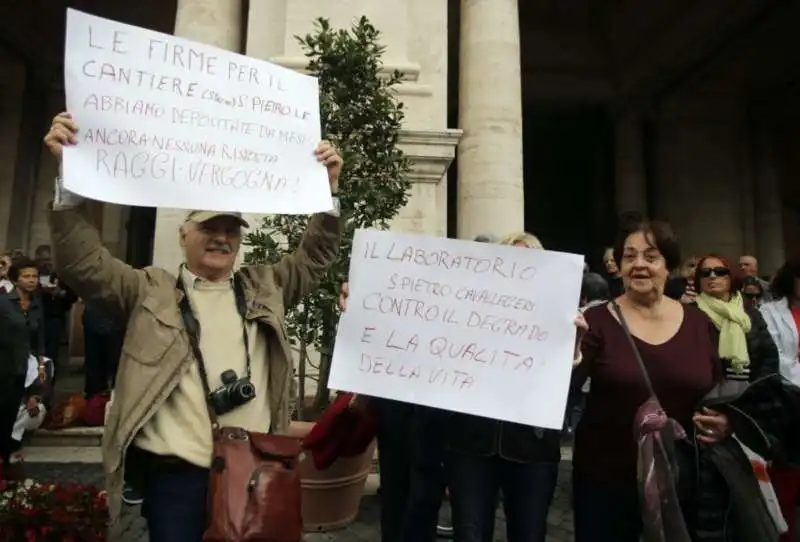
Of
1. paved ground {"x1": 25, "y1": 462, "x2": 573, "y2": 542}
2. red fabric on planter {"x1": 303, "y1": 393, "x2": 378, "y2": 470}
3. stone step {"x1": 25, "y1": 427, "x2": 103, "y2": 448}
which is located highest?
red fabric on planter {"x1": 303, "y1": 393, "x2": 378, "y2": 470}

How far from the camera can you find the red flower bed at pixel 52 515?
3.57 m

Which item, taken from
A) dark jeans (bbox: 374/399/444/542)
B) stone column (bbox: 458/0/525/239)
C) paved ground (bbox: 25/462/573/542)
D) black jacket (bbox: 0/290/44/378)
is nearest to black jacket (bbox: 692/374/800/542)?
dark jeans (bbox: 374/399/444/542)

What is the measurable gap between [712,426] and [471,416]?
3.14 feet

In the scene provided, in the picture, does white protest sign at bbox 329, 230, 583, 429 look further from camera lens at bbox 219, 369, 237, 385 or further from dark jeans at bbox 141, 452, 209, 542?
dark jeans at bbox 141, 452, 209, 542

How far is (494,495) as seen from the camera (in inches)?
117

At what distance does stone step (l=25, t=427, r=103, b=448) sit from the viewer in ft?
23.0

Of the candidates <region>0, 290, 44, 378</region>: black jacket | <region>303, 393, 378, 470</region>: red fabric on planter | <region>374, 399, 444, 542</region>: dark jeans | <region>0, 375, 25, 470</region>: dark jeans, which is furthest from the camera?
<region>0, 375, 25, 470</region>: dark jeans

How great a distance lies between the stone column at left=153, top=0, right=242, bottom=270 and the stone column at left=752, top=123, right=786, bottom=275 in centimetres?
1364

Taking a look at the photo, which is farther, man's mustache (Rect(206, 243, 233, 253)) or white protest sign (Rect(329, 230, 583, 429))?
white protest sign (Rect(329, 230, 583, 429))

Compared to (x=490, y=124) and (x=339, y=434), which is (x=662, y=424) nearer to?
(x=339, y=434)

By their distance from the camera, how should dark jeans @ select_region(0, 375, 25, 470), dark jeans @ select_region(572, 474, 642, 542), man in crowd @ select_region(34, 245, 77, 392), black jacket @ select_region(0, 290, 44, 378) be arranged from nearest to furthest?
dark jeans @ select_region(572, 474, 642, 542) → black jacket @ select_region(0, 290, 44, 378) → dark jeans @ select_region(0, 375, 25, 470) → man in crowd @ select_region(34, 245, 77, 392)

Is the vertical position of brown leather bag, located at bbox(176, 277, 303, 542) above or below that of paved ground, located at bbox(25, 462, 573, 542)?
above

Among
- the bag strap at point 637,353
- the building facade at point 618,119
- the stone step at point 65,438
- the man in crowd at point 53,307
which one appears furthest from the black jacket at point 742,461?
the building facade at point 618,119

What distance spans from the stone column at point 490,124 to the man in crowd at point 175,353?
20.7 feet
